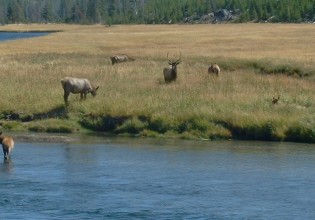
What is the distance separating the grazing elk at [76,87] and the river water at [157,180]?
13.4ft

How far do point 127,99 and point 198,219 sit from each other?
14.5 metres

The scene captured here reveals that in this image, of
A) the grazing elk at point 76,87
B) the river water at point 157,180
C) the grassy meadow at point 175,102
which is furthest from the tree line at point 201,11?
the river water at point 157,180

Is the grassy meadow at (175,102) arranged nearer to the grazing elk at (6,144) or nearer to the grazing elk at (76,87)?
the grazing elk at (76,87)

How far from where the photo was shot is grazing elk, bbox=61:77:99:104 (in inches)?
1256

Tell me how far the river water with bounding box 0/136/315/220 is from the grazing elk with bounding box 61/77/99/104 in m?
4.09

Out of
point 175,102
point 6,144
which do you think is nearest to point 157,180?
point 6,144

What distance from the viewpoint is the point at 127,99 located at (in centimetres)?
3161

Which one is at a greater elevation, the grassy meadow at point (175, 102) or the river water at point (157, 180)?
the grassy meadow at point (175, 102)

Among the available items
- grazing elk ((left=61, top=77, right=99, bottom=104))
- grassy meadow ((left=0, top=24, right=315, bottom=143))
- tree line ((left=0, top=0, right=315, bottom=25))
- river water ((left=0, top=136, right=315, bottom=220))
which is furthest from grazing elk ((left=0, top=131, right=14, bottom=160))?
tree line ((left=0, top=0, right=315, bottom=25))

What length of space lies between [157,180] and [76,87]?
450 inches

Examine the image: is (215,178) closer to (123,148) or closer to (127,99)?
(123,148)

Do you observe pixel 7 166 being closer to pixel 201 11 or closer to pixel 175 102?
pixel 175 102

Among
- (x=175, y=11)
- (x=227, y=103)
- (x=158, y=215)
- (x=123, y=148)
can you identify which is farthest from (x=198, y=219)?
(x=175, y=11)

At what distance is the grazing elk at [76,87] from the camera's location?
31.9m
